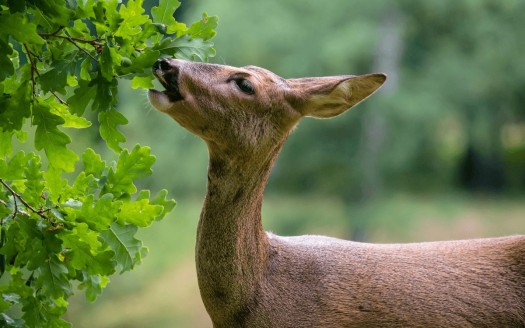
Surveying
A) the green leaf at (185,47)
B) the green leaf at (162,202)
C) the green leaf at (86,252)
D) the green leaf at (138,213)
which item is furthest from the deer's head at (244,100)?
the green leaf at (86,252)

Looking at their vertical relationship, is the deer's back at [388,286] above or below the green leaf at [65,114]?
below

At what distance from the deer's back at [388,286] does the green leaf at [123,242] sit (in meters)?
0.64

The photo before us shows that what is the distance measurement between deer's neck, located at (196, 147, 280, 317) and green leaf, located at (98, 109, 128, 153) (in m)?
0.59

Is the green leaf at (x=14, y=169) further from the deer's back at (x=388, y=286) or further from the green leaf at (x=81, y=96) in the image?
the deer's back at (x=388, y=286)

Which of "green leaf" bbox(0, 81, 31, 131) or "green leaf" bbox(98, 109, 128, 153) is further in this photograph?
"green leaf" bbox(98, 109, 128, 153)

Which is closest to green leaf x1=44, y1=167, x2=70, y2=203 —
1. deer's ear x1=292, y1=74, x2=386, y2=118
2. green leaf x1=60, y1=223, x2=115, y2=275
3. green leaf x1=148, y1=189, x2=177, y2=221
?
green leaf x1=60, y1=223, x2=115, y2=275

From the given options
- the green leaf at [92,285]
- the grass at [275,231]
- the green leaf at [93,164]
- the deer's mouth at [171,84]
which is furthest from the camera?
the grass at [275,231]

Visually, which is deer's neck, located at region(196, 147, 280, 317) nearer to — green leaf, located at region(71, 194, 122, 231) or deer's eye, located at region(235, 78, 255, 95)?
deer's eye, located at region(235, 78, 255, 95)

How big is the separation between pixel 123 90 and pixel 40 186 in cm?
678

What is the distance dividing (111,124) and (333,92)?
0.88 m

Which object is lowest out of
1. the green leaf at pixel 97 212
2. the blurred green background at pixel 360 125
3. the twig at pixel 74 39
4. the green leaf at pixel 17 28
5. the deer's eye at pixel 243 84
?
the green leaf at pixel 97 212

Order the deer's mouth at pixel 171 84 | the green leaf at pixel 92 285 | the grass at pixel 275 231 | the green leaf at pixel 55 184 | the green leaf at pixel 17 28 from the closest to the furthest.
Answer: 1. the green leaf at pixel 17 28
2. the green leaf at pixel 55 184
3. the green leaf at pixel 92 285
4. the deer's mouth at pixel 171 84
5. the grass at pixel 275 231

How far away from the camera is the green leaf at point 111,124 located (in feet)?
7.30

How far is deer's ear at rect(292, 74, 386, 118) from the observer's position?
2809 millimetres
